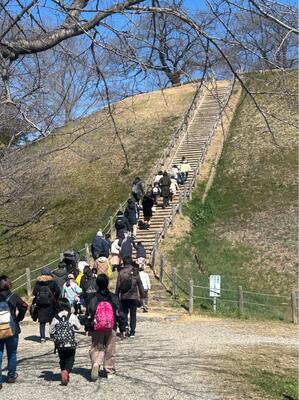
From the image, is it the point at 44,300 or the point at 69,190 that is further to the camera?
the point at 69,190

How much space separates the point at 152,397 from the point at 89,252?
15.6 metres

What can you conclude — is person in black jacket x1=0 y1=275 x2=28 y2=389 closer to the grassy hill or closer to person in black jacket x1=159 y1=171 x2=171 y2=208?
the grassy hill

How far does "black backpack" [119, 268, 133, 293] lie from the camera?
10.8 metres

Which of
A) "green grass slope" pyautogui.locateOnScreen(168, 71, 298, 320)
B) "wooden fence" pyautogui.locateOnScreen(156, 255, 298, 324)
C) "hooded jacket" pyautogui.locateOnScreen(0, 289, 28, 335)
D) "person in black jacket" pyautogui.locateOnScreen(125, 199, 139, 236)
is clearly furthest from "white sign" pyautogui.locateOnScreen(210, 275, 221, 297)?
"hooded jacket" pyautogui.locateOnScreen(0, 289, 28, 335)

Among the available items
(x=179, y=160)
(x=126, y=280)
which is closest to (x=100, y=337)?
(x=126, y=280)

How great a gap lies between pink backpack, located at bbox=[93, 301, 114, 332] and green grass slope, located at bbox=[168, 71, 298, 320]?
9.46m

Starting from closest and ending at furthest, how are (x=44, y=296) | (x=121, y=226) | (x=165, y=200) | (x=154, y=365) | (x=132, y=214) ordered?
(x=154, y=365)
(x=44, y=296)
(x=121, y=226)
(x=132, y=214)
(x=165, y=200)

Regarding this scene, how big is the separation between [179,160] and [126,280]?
74.3ft

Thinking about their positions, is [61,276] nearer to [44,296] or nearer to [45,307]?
[45,307]

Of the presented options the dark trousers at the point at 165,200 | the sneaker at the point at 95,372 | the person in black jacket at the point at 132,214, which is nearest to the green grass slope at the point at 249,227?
the dark trousers at the point at 165,200

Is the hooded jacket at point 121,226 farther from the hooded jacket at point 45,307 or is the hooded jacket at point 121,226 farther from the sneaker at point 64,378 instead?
the sneaker at point 64,378

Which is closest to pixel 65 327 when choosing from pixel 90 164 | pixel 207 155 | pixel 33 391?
pixel 33 391

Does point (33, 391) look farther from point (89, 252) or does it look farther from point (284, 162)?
point (284, 162)

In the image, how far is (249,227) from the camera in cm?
2681
